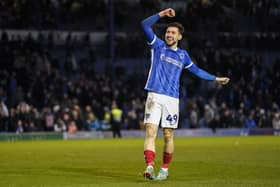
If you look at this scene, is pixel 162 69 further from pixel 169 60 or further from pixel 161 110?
pixel 161 110

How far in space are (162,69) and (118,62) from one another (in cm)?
3285

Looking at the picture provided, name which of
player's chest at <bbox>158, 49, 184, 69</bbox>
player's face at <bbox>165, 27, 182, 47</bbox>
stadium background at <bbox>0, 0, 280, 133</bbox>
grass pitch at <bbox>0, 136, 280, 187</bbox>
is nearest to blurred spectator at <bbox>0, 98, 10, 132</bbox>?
stadium background at <bbox>0, 0, 280, 133</bbox>

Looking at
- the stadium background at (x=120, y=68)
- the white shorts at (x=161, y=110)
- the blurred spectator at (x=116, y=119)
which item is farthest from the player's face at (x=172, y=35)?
the blurred spectator at (x=116, y=119)

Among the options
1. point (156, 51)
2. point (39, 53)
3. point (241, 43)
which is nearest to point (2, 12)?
point (39, 53)

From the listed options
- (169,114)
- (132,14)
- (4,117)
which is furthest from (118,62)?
(169,114)

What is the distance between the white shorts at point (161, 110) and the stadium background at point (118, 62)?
2490 cm

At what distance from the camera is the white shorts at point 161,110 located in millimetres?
14359

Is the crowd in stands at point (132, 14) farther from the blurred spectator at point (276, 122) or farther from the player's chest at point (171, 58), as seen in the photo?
the player's chest at point (171, 58)

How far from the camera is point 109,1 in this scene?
45.2 m

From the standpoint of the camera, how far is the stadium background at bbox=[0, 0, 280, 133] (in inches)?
1613

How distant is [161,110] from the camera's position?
14.5 metres

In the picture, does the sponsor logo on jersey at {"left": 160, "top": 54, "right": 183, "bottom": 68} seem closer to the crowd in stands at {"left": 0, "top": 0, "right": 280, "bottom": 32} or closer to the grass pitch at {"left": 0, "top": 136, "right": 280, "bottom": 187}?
the grass pitch at {"left": 0, "top": 136, "right": 280, "bottom": 187}

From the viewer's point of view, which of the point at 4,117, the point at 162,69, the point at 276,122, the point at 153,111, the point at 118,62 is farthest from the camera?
the point at 118,62

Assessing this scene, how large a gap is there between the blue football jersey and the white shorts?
0.11 metres
